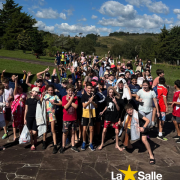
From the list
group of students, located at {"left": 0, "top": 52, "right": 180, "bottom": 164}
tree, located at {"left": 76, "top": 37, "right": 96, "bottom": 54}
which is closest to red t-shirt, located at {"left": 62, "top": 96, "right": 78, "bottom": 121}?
group of students, located at {"left": 0, "top": 52, "right": 180, "bottom": 164}

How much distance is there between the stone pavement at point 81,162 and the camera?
455 cm

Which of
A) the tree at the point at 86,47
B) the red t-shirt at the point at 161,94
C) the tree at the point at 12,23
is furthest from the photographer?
the tree at the point at 86,47

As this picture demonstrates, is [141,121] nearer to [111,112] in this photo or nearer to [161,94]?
[111,112]

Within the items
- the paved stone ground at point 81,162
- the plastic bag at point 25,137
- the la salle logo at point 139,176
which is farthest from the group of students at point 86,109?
the la salle logo at point 139,176

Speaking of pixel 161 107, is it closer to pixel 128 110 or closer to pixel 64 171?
pixel 128 110

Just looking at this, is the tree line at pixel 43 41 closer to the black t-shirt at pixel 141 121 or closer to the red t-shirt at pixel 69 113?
the red t-shirt at pixel 69 113

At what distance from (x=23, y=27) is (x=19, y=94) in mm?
49997

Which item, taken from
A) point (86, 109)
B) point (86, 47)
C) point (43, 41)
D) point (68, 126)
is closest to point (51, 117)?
point (68, 126)

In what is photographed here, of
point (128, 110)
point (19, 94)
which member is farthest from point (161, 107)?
point (19, 94)

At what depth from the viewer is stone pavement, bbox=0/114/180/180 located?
4.55 meters

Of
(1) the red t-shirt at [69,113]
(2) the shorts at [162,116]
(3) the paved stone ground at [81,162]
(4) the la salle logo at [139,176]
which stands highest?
(1) the red t-shirt at [69,113]

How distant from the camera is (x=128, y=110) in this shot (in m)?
5.30

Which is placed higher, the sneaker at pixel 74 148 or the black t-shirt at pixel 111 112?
the black t-shirt at pixel 111 112

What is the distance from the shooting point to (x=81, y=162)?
5.09 m
